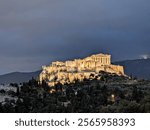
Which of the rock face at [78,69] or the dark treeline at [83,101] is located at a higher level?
the rock face at [78,69]

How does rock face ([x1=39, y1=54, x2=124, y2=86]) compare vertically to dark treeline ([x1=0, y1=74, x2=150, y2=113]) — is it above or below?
above

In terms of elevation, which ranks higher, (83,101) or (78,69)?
(78,69)

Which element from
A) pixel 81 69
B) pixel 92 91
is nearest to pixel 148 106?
pixel 92 91

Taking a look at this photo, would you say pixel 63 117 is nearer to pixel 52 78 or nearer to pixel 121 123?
pixel 121 123

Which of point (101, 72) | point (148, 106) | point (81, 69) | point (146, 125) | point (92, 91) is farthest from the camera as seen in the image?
point (81, 69)

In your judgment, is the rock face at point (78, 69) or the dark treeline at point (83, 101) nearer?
the dark treeline at point (83, 101)

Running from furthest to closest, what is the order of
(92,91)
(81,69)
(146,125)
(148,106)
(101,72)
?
(81,69) < (101,72) < (92,91) < (148,106) < (146,125)

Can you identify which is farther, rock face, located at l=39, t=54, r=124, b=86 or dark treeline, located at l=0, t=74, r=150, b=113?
rock face, located at l=39, t=54, r=124, b=86

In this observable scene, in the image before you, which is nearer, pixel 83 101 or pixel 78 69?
pixel 83 101
